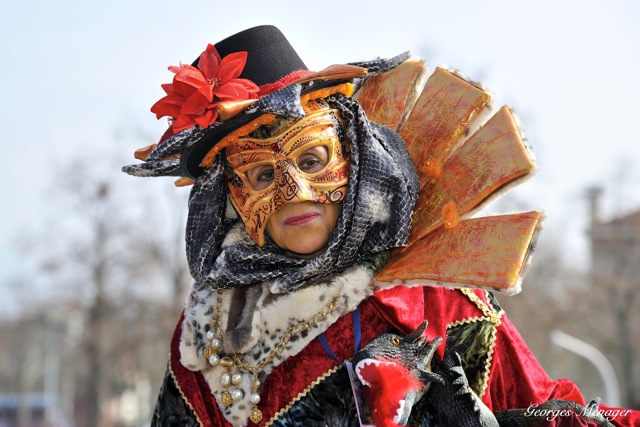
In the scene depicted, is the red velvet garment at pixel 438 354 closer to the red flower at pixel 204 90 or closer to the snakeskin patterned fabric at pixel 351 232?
the snakeskin patterned fabric at pixel 351 232

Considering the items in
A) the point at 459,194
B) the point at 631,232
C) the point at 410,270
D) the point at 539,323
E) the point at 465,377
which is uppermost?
the point at 459,194

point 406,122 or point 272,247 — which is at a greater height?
point 406,122

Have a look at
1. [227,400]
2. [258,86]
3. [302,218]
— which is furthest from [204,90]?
[227,400]

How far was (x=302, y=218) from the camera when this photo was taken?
10.6 ft

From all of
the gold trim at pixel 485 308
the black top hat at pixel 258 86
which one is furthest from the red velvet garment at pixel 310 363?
the black top hat at pixel 258 86

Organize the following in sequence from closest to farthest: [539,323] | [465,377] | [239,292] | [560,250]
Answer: [465,377] < [239,292] < [539,323] < [560,250]

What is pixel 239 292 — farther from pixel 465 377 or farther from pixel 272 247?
pixel 465 377

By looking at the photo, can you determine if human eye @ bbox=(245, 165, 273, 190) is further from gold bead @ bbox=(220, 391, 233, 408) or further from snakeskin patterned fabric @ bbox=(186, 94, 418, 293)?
gold bead @ bbox=(220, 391, 233, 408)

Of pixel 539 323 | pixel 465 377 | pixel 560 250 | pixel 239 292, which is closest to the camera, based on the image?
pixel 465 377

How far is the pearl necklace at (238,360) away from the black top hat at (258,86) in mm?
499

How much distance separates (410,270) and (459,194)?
310mm

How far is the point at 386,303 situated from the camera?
3.16 metres

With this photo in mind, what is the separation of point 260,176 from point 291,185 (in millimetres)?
191

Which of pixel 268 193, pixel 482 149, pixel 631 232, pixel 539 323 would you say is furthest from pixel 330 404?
pixel 631 232
